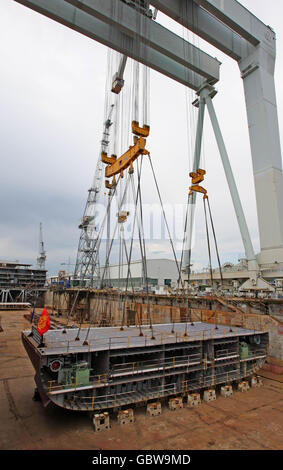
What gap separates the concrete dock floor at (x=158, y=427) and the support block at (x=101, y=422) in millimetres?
159

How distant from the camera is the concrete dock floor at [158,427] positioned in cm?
659

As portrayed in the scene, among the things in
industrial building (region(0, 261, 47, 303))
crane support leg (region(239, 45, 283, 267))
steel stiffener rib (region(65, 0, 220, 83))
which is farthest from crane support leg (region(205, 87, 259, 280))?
industrial building (region(0, 261, 47, 303))

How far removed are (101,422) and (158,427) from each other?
1.64 m

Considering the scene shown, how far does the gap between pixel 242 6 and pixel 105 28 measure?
946 centimetres

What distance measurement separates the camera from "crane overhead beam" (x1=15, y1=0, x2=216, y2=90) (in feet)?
47.8

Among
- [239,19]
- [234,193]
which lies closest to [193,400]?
[234,193]

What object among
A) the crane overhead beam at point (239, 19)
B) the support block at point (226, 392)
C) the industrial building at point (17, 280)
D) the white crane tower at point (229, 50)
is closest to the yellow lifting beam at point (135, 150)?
the white crane tower at point (229, 50)

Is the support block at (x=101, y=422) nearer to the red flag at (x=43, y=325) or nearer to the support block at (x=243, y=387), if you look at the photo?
the red flag at (x=43, y=325)

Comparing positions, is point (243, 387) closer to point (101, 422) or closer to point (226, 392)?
point (226, 392)

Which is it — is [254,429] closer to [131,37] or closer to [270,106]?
[270,106]

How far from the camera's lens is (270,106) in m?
18.6

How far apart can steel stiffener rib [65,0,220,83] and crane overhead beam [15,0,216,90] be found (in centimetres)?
91

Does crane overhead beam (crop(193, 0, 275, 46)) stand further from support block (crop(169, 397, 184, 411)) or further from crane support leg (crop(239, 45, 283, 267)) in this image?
support block (crop(169, 397, 184, 411))

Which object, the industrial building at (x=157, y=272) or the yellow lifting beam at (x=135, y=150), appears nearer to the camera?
the yellow lifting beam at (x=135, y=150)
